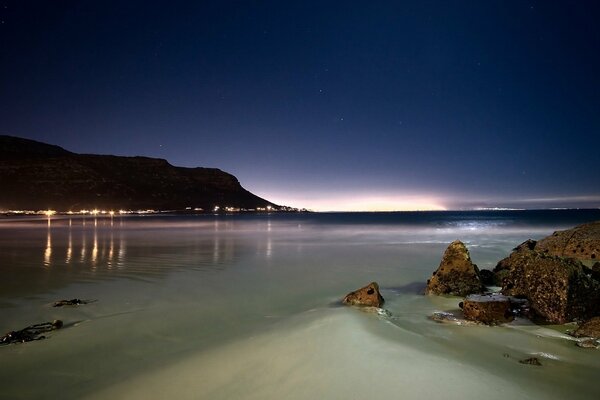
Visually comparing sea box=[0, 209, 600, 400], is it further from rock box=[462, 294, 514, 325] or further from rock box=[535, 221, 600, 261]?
rock box=[535, 221, 600, 261]

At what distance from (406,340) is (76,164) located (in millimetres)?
158291

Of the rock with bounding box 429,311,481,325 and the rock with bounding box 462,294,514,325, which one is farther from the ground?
the rock with bounding box 462,294,514,325

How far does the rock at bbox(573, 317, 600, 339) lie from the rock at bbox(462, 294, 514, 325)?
0.98 meters

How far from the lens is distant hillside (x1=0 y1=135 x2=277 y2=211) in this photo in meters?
120

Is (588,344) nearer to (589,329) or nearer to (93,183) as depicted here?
(589,329)

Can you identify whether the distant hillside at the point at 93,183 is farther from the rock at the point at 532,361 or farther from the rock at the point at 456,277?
the rock at the point at 532,361

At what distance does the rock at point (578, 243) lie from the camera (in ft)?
40.9

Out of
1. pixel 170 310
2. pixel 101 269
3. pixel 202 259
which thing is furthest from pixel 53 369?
pixel 202 259

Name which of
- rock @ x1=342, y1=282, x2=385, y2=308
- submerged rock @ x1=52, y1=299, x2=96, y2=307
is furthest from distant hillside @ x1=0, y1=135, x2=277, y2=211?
rock @ x1=342, y1=282, x2=385, y2=308

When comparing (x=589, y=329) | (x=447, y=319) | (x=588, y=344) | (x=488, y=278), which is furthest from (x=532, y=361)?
(x=488, y=278)

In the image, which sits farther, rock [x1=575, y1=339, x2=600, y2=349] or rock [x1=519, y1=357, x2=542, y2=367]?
rock [x1=575, y1=339, x2=600, y2=349]

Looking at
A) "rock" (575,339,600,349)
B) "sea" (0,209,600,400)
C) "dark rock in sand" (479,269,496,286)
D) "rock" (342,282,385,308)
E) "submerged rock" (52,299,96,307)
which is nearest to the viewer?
"sea" (0,209,600,400)

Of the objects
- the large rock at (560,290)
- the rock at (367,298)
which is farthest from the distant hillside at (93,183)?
the large rock at (560,290)

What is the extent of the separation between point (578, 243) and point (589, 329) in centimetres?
908
